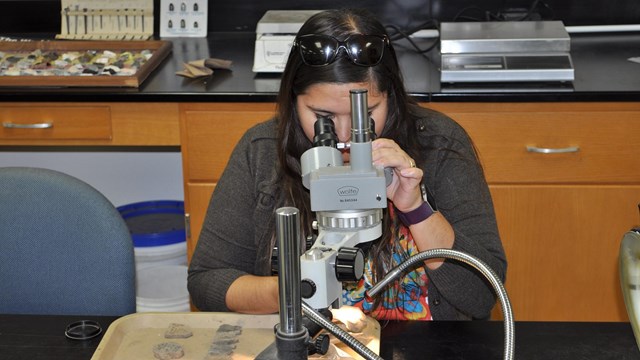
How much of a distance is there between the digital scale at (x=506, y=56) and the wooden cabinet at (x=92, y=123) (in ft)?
2.49

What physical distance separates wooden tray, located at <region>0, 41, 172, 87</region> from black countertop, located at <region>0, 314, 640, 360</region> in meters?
1.15

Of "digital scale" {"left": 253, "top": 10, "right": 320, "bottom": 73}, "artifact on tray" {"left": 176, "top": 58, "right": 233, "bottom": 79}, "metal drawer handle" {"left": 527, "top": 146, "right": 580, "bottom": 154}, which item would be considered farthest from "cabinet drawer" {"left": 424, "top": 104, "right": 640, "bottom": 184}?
"artifact on tray" {"left": 176, "top": 58, "right": 233, "bottom": 79}

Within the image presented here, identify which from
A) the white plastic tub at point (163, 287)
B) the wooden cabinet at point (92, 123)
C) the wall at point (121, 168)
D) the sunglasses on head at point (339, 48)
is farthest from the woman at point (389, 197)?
the wall at point (121, 168)

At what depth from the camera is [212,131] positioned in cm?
252

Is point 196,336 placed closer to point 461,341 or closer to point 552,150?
point 461,341

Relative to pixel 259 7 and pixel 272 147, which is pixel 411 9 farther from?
pixel 272 147

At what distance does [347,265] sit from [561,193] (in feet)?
5.33

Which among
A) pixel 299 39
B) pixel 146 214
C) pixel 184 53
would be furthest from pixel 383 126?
pixel 146 214

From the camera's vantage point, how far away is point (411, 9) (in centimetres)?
301

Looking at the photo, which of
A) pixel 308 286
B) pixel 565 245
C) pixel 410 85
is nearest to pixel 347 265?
pixel 308 286

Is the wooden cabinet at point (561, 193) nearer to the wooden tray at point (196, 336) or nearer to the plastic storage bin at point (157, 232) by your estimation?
the plastic storage bin at point (157, 232)

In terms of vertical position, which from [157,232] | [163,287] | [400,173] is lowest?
[163,287]

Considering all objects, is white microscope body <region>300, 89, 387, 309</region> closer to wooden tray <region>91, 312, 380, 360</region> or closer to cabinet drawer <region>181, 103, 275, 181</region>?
wooden tray <region>91, 312, 380, 360</region>

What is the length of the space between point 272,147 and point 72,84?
0.96m
